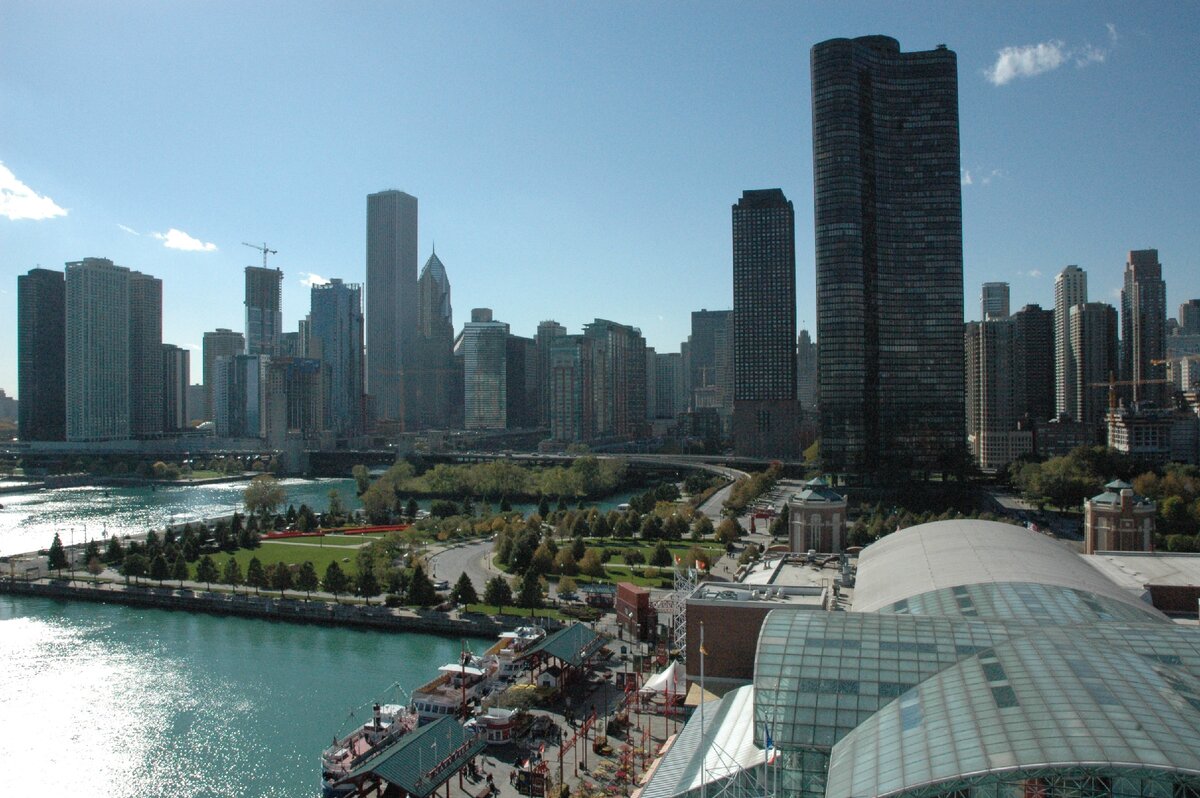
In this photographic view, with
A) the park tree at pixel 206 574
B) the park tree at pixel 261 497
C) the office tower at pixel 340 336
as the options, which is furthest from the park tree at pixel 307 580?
the office tower at pixel 340 336

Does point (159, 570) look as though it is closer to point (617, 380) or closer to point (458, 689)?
point (458, 689)

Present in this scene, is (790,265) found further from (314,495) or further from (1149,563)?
(1149,563)

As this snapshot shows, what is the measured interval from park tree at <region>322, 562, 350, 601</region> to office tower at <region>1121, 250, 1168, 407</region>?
356 feet

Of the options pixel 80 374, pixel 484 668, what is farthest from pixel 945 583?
pixel 80 374

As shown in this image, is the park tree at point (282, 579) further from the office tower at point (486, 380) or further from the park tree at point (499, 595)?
the office tower at point (486, 380)

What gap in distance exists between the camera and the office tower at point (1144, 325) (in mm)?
119188

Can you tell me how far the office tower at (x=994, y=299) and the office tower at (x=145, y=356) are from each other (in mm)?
152984

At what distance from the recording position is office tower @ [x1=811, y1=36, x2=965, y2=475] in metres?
74.1

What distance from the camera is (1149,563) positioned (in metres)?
34.2

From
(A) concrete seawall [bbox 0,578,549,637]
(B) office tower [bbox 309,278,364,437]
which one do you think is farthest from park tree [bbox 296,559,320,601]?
(B) office tower [bbox 309,278,364,437]

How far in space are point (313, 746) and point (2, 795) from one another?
752 centimetres

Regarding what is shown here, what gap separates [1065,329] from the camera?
122 metres

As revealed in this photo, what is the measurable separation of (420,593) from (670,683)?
16339 millimetres

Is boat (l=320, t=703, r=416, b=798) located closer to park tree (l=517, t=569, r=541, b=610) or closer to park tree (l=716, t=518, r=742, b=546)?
park tree (l=517, t=569, r=541, b=610)
